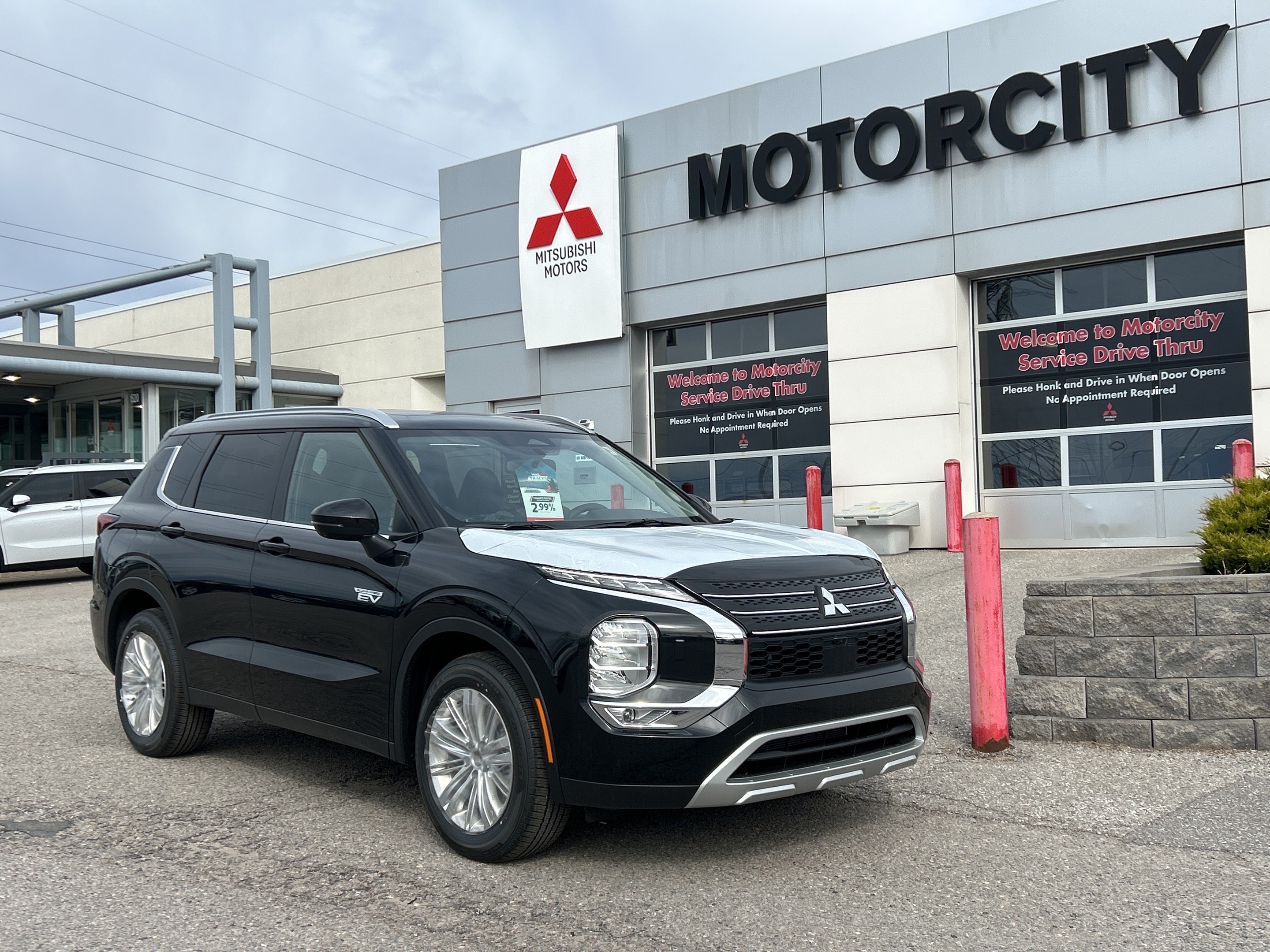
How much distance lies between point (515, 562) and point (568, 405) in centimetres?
1589

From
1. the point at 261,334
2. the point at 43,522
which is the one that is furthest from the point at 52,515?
the point at 261,334

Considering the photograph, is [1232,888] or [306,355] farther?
[306,355]

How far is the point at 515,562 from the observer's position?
4617mm

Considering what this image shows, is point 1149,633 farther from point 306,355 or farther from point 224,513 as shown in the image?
point 306,355

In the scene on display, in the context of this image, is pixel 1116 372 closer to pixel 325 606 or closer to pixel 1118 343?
pixel 1118 343

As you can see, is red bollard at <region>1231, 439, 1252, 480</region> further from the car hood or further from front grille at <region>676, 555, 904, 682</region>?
front grille at <region>676, 555, 904, 682</region>

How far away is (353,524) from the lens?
16.6ft

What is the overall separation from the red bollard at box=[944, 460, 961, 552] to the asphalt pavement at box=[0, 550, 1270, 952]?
8638 mm

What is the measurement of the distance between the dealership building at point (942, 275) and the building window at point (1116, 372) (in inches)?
1.2

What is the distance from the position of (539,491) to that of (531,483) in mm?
81

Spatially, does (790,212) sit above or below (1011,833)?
above

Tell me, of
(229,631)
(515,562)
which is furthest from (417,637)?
(229,631)

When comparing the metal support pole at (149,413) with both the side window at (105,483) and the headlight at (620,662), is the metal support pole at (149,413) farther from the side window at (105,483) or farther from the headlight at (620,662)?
the headlight at (620,662)

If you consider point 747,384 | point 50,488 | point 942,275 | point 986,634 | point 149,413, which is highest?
point 942,275
